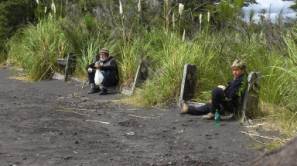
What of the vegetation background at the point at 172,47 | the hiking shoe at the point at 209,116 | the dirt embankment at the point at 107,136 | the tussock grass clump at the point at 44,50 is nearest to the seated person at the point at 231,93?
the hiking shoe at the point at 209,116

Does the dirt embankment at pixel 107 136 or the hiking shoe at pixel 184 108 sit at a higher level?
the hiking shoe at pixel 184 108

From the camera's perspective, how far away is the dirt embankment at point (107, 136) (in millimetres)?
6496

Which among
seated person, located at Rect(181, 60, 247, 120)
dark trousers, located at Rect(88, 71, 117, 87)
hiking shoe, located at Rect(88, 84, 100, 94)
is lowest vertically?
hiking shoe, located at Rect(88, 84, 100, 94)

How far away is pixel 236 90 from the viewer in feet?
29.6

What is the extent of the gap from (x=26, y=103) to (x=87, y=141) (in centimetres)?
405

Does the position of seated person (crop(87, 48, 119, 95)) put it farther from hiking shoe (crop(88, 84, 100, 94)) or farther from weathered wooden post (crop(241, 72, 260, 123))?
weathered wooden post (crop(241, 72, 260, 123))

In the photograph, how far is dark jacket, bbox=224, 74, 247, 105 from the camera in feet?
29.5

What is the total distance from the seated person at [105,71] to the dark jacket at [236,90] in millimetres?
4308

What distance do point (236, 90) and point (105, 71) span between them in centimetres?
462

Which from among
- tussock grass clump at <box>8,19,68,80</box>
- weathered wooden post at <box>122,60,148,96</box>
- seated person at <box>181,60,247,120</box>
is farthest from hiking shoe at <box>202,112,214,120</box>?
tussock grass clump at <box>8,19,68,80</box>

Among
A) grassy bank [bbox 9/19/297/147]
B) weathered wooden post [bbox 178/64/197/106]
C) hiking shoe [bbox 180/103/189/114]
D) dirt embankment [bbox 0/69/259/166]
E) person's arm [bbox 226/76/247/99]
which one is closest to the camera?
dirt embankment [bbox 0/69/259/166]

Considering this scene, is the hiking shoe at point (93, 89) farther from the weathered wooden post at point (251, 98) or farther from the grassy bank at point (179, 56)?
the weathered wooden post at point (251, 98)

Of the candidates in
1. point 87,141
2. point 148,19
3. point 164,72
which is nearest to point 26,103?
point 164,72

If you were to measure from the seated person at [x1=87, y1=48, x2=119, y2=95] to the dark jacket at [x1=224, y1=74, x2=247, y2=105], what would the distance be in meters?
4.31
